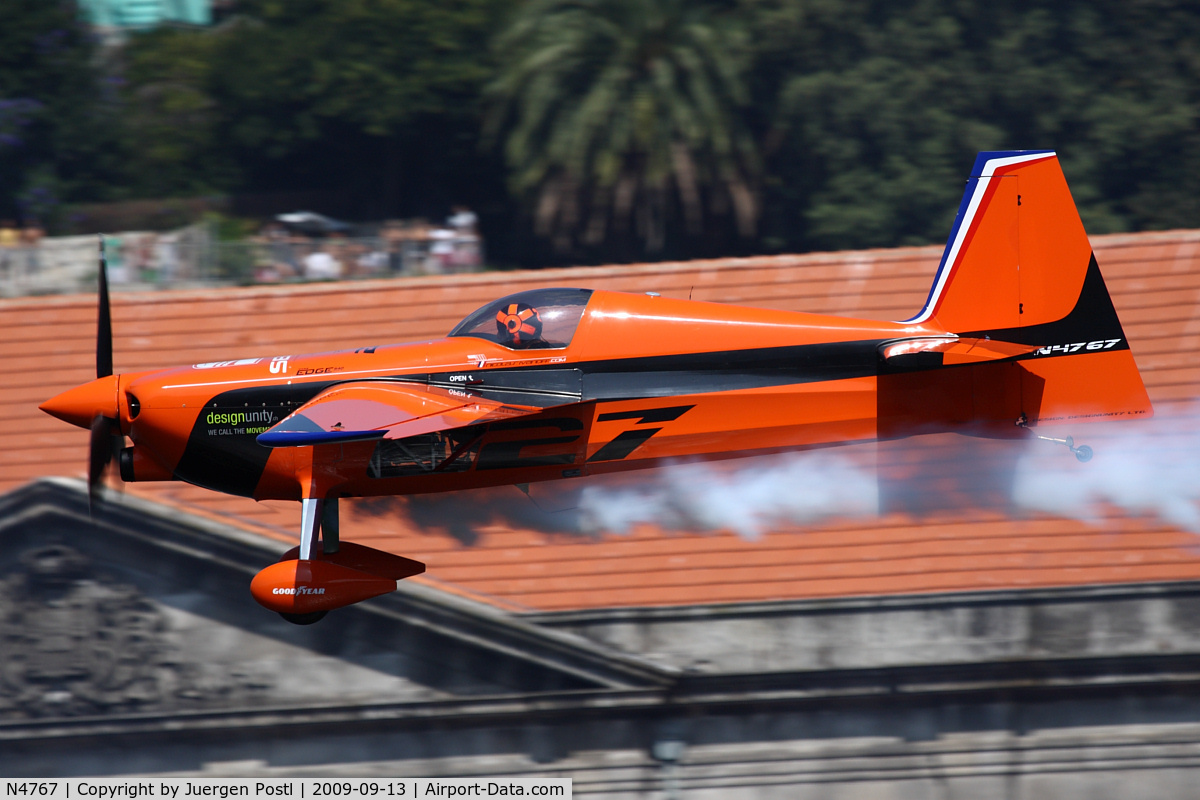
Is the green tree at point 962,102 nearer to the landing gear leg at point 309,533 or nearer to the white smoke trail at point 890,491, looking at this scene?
the white smoke trail at point 890,491

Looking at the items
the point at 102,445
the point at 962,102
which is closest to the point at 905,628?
the point at 102,445

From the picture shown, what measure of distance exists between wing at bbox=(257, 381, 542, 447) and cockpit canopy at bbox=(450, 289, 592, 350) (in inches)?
25.2

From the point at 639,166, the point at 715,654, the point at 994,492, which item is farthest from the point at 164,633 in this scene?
the point at 639,166

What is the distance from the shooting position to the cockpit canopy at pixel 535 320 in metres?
11.1

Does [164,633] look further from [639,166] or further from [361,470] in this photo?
[639,166]

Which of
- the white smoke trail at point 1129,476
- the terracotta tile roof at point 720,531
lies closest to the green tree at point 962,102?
the terracotta tile roof at point 720,531

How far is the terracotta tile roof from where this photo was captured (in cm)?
1708

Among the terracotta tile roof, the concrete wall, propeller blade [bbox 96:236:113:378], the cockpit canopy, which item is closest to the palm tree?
the terracotta tile roof

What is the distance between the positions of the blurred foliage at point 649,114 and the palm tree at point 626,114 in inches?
3.2

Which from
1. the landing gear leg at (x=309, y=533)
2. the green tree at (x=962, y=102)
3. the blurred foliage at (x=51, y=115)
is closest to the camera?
the landing gear leg at (x=309, y=533)

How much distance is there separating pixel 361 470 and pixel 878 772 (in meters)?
10.9

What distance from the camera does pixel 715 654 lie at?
57.8ft

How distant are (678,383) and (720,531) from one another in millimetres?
6535

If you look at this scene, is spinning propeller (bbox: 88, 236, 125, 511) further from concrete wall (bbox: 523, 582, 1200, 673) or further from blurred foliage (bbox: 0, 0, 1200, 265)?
blurred foliage (bbox: 0, 0, 1200, 265)
